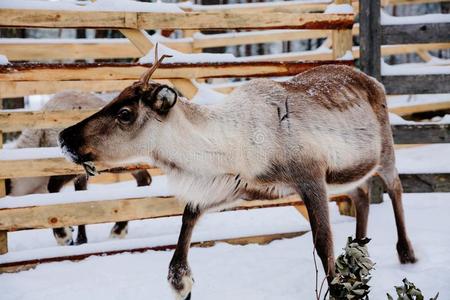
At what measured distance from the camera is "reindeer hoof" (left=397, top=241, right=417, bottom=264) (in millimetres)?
3578

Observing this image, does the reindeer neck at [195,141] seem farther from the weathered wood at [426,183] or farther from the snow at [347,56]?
the weathered wood at [426,183]

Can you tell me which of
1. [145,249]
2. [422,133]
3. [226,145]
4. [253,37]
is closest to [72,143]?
[226,145]

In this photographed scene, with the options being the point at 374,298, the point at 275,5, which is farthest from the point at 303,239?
the point at 275,5

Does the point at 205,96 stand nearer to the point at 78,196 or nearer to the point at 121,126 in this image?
the point at 78,196

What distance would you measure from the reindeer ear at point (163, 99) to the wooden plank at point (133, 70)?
1.30 m

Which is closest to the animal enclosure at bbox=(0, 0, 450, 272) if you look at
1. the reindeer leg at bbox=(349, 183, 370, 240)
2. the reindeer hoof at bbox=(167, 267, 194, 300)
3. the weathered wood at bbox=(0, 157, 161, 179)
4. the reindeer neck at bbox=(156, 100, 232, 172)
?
the weathered wood at bbox=(0, 157, 161, 179)

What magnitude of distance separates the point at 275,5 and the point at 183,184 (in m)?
5.66

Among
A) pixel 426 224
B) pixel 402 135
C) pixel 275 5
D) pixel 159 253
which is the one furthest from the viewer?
pixel 275 5

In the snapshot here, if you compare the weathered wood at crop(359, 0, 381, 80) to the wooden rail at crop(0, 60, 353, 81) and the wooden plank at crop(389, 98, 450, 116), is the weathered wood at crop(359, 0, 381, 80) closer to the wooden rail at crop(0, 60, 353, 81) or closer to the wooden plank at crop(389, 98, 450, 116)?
the wooden rail at crop(0, 60, 353, 81)

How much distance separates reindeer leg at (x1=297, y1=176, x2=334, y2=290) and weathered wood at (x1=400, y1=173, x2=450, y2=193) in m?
2.01

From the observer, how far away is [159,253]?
408 centimetres

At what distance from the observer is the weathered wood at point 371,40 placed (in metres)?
4.80

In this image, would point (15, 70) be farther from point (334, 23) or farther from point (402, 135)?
point (402, 135)

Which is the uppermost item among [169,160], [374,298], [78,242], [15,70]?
[15,70]
